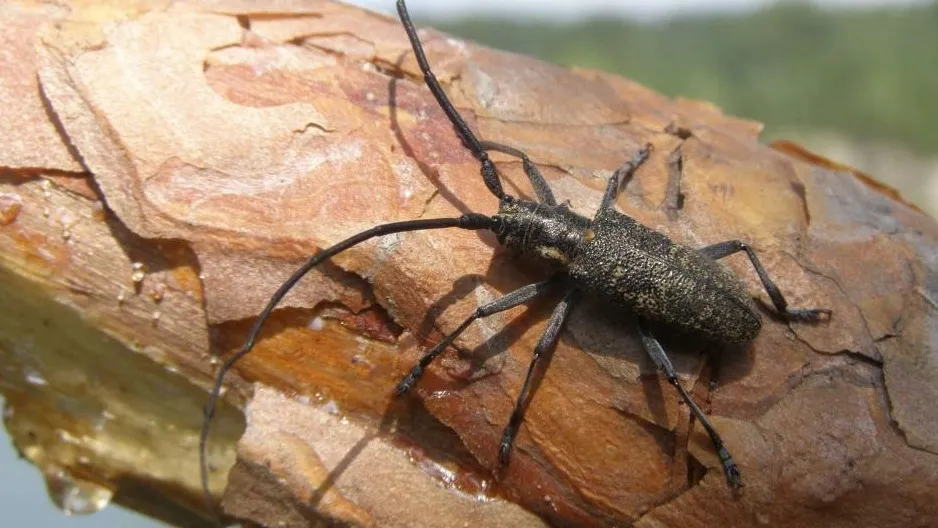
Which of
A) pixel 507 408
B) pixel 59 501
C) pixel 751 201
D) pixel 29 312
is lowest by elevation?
pixel 59 501

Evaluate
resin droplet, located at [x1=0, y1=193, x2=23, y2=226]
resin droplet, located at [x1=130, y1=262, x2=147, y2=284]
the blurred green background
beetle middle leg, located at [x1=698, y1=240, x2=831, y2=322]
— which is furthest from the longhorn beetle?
the blurred green background

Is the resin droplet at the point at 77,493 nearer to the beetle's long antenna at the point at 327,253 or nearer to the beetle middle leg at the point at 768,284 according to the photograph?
the beetle's long antenna at the point at 327,253

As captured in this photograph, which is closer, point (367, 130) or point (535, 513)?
point (535, 513)

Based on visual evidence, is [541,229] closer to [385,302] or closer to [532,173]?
[532,173]

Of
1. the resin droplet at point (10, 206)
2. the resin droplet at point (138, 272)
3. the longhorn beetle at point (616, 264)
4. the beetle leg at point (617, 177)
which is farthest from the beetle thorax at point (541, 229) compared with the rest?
the resin droplet at point (10, 206)

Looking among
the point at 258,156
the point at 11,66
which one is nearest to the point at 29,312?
the point at 11,66

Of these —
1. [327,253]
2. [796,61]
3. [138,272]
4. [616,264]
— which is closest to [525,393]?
[616,264]

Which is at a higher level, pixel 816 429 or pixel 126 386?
pixel 816 429

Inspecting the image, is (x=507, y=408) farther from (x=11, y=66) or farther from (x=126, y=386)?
(x=11, y=66)
